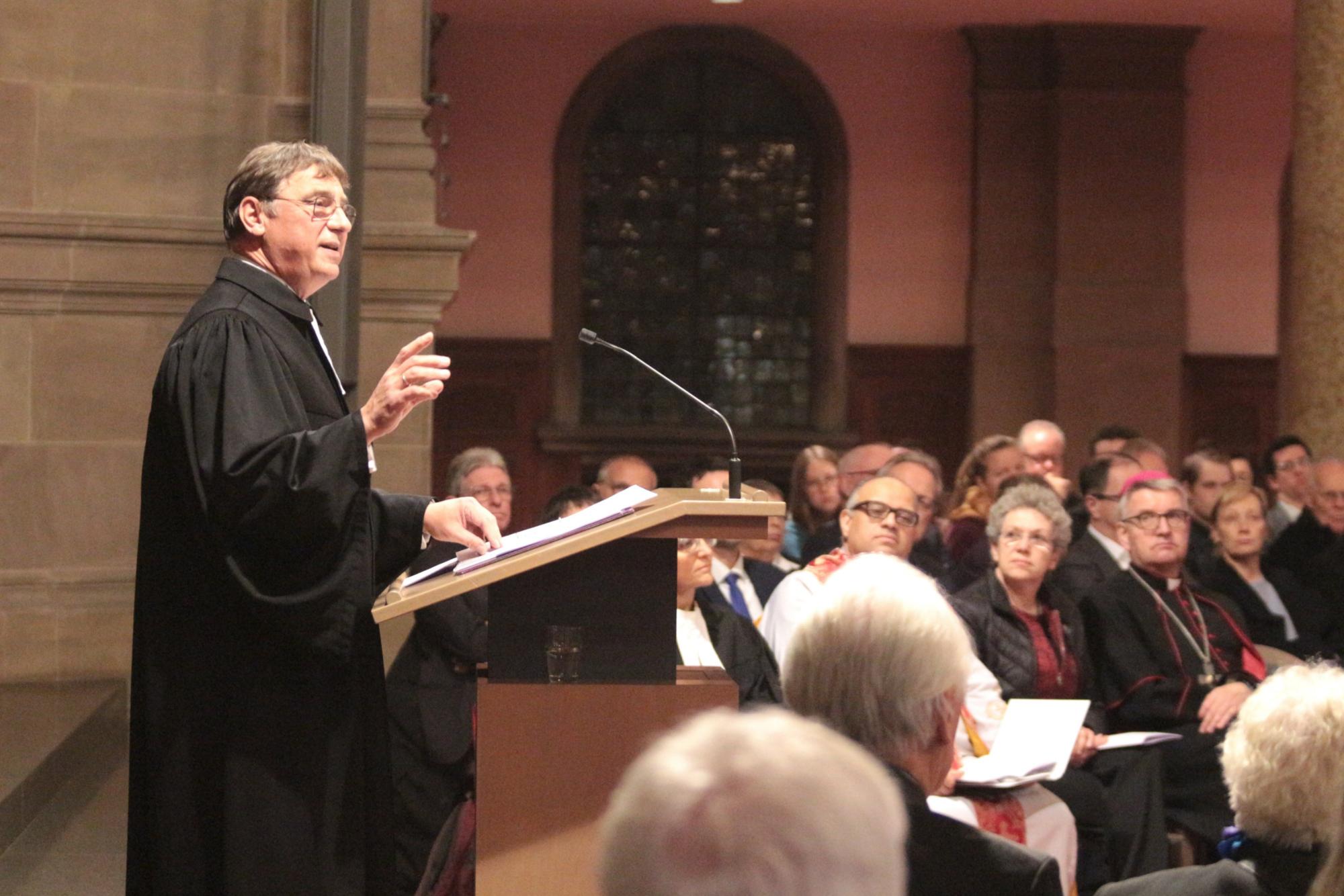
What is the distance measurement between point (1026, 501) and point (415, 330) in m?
2.18

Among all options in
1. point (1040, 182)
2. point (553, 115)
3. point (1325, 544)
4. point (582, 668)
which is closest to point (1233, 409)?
point (1040, 182)

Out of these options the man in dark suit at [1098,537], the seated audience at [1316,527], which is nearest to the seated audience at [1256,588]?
the man in dark suit at [1098,537]

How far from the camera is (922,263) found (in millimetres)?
14641

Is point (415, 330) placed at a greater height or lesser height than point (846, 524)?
greater

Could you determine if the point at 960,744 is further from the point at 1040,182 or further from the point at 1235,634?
the point at 1040,182

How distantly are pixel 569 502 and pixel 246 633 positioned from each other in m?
2.42

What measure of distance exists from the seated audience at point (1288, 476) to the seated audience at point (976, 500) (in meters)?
1.61

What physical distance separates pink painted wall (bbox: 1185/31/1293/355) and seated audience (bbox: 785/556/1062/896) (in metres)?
13.0

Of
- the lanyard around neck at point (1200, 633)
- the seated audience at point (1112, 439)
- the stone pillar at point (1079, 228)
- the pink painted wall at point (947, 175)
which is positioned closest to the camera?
the lanyard around neck at point (1200, 633)

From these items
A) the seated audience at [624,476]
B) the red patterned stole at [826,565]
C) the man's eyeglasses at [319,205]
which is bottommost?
the red patterned stole at [826,565]

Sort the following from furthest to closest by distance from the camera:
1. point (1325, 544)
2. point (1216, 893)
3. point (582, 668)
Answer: point (1325, 544) → point (582, 668) → point (1216, 893)

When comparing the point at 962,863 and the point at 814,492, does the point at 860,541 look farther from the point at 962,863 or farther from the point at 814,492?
the point at 962,863

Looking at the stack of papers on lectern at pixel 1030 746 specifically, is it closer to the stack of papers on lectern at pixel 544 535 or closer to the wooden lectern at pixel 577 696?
the wooden lectern at pixel 577 696

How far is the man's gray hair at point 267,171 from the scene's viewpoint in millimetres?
3168
